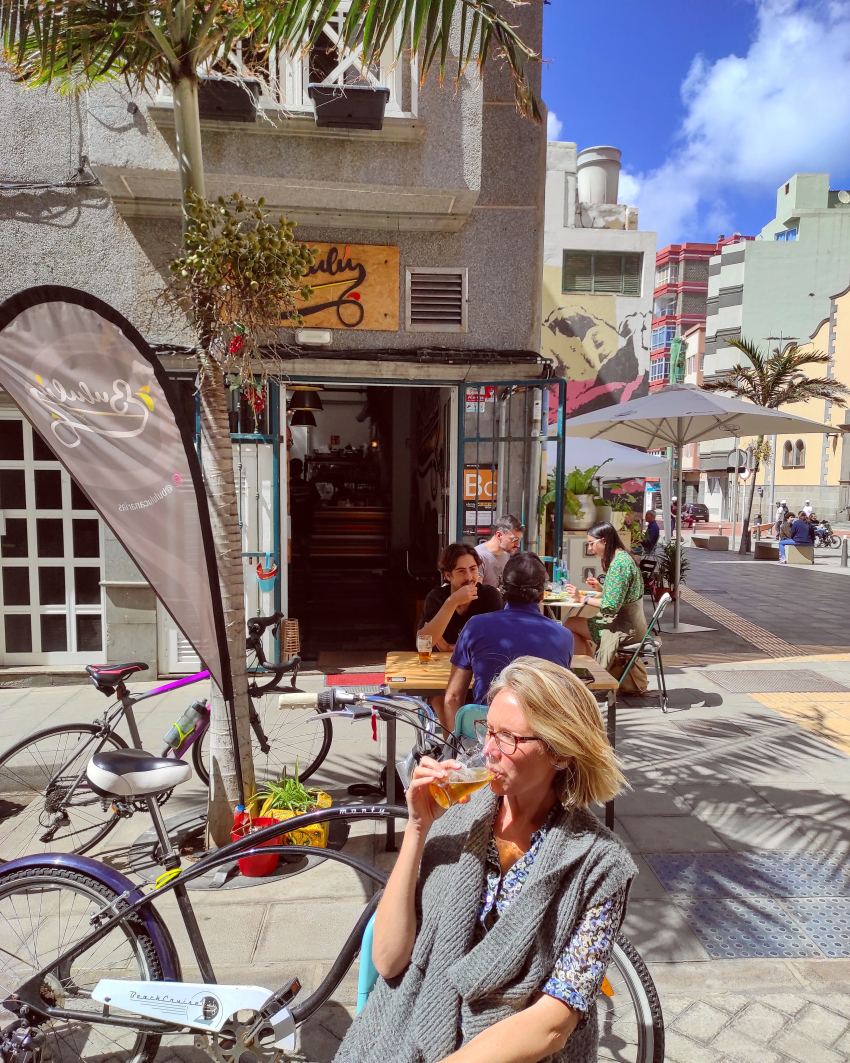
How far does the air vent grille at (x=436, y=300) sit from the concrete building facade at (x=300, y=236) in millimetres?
16

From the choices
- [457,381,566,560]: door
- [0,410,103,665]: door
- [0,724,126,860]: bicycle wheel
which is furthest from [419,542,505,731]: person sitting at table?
[0,410,103,665]: door

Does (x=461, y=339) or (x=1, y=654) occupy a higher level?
(x=461, y=339)

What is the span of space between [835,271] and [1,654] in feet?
166

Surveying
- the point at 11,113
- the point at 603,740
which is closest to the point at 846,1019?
the point at 603,740

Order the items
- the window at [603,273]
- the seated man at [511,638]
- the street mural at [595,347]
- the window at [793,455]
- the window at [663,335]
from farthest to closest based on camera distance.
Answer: the window at [663,335] → the window at [793,455] → the window at [603,273] → the street mural at [595,347] → the seated man at [511,638]

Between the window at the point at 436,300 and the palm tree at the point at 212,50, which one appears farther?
the window at the point at 436,300

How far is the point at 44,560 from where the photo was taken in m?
7.25

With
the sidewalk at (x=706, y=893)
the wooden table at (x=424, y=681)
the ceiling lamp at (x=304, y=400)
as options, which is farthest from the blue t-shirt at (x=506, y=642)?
the ceiling lamp at (x=304, y=400)

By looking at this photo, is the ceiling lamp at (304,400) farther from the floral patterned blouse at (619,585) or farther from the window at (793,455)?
the window at (793,455)

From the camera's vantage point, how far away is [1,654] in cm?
726

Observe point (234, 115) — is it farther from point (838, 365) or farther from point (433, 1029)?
point (838, 365)

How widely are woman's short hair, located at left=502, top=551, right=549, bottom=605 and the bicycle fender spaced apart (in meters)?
2.09

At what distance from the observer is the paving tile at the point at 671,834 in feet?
13.4

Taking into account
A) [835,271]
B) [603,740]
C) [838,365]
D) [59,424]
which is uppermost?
[835,271]
